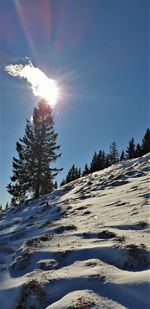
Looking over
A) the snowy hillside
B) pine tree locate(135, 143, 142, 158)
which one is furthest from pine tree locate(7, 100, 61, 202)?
pine tree locate(135, 143, 142, 158)

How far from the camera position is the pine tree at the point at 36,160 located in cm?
3525

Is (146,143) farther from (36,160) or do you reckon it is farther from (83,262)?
(83,262)

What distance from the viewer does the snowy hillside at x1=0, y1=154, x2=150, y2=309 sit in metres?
5.11

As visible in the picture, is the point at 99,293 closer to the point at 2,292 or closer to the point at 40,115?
the point at 2,292

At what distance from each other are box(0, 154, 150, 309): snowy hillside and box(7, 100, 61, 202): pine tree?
2462 centimetres

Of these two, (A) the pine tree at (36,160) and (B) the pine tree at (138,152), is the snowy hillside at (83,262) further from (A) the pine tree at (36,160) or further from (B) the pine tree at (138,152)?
(B) the pine tree at (138,152)

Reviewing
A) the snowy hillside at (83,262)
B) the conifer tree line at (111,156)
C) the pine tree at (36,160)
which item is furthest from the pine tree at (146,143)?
the snowy hillside at (83,262)

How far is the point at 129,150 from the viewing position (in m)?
79.8

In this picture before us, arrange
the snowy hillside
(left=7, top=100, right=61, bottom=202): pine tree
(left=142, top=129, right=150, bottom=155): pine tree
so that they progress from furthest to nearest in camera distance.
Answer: (left=142, top=129, right=150, bottom=155): pine tree
(left=7, top=100, right=61, bottom=202): pine tree
the snowy hillside

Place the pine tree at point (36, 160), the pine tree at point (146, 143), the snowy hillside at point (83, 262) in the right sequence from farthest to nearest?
1. the pine tree at point (146, 143)
2. the pine tree at point (36, 160)
3. the snowy hillside at point (83, 262)

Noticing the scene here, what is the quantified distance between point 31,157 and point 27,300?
1193 inches

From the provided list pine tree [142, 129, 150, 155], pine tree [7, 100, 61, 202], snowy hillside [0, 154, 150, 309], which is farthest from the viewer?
pine tree [142, 129, 150, 155]

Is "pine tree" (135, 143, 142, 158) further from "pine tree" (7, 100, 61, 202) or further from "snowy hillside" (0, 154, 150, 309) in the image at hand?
"snowy hillside" (0, 154, 150, 309)

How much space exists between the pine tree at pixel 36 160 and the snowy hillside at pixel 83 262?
24.6m
